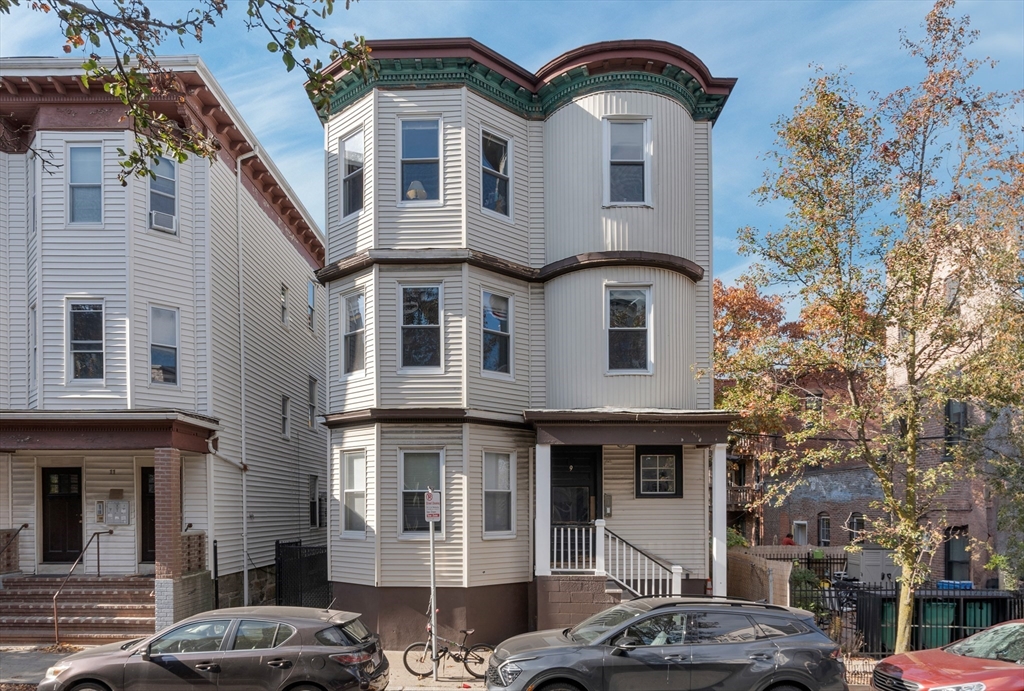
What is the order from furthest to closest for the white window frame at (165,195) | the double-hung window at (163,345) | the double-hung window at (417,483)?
the white window frame at (165,195), the double-hung window at (163,345), the double-hung window at (417,483)

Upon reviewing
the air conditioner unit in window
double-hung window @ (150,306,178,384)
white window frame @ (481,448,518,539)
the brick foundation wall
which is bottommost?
the brick foundation wall

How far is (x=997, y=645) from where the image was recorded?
34.6ft

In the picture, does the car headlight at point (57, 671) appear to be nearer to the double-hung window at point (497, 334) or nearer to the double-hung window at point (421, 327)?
the double-hung window at point (421, 327)

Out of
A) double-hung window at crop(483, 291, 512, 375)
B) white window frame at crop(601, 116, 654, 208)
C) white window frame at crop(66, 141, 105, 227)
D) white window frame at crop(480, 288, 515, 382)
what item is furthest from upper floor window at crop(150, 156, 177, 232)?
→ white window frame at crop(601, 116, 654, 208)

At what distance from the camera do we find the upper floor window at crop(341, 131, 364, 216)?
55.5 ft

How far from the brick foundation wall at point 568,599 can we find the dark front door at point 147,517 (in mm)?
8281

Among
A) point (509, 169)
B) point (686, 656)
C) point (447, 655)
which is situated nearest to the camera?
point (686, 656)

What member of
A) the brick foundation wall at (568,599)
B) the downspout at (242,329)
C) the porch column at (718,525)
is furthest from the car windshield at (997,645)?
the downspout at (242,329)

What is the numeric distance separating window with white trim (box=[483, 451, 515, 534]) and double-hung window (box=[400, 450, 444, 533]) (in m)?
0.91

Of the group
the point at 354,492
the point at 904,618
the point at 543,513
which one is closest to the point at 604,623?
the point at 543,513

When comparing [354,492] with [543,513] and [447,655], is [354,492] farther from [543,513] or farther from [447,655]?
[447,655]

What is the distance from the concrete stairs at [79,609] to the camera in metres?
15.3

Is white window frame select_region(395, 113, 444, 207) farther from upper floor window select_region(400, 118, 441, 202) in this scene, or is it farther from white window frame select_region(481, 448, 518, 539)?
white window frame select_region(481, 448, 518, 539)

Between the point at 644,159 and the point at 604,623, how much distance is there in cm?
963
